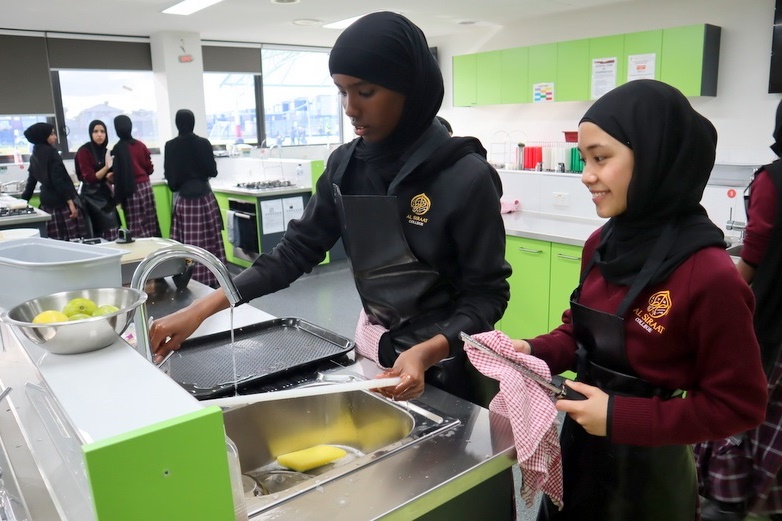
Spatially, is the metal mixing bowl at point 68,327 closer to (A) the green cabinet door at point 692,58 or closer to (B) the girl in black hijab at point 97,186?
(A) the green cabinet door at point 692,58

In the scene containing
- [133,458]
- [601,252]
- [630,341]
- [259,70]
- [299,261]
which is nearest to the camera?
[133,458]

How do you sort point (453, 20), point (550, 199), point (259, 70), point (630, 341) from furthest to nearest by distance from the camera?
point (259, 70) → point (453, 20) → point (550, 199) → point (630, 341)

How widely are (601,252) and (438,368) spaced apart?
43 cm

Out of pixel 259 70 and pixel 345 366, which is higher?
pixel 259 70

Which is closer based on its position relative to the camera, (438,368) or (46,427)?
(46,427)

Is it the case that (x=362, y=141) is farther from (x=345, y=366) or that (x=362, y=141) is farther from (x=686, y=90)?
(x=686, y=90)

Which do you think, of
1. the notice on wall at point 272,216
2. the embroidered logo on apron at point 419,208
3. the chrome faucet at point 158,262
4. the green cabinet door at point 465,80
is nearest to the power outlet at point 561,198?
the green cabinet door at point 465,80

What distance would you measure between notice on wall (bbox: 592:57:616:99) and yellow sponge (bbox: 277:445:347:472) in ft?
16.4

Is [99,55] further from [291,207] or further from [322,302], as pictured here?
[322,302]

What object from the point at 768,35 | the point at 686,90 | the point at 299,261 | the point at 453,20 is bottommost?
the point at 299,261

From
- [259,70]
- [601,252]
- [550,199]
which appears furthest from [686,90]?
[259,70]

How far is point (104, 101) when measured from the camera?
7.11 meters

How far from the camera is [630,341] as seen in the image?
1142 mm

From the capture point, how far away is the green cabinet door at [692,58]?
4.82 meters
